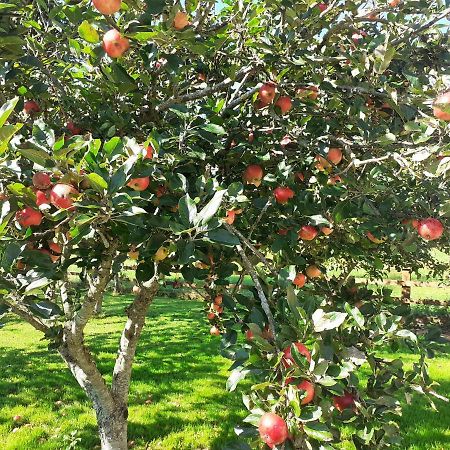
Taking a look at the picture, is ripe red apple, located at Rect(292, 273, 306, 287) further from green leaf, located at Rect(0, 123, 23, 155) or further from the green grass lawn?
green leaf, located at Rect(0, 123, 23, 155)

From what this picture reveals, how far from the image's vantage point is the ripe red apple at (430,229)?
2381 mm

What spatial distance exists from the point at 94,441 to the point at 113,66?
3.85 m

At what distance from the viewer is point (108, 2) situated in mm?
1704

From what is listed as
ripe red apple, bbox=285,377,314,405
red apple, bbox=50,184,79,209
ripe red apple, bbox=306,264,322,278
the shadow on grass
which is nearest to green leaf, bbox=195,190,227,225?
red apple, bbox=50,184,79,209

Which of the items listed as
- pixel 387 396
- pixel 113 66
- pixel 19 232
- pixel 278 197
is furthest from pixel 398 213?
pixel 19 232

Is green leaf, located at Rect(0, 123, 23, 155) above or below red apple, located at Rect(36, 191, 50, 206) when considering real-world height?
above

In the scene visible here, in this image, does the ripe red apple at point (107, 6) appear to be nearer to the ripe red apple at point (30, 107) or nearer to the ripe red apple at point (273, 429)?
the ripe red apple at point (30, 107)

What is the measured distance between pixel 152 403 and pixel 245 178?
3.81 m

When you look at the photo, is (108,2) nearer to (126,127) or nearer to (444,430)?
(126,127)

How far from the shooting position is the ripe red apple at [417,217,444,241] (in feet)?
7.81

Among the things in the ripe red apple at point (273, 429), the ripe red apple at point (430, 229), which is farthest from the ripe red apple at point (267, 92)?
the ripe red apple at point (273, 429)

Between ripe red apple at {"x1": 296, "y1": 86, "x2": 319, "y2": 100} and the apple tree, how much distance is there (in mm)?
26

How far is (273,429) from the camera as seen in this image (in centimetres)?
137

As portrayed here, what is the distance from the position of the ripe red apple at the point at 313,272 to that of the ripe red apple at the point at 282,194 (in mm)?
829
